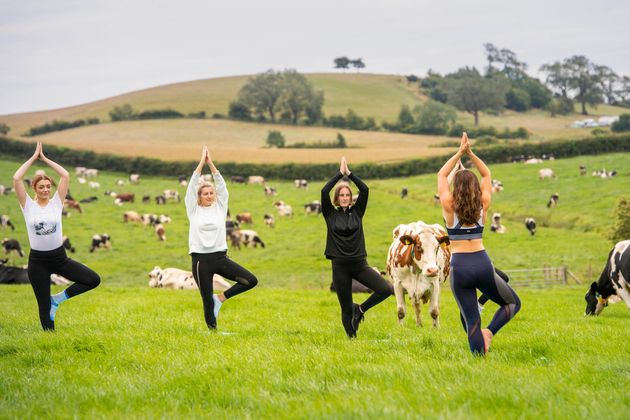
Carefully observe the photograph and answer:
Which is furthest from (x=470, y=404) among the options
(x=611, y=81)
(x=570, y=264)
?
(x=611, y=81)

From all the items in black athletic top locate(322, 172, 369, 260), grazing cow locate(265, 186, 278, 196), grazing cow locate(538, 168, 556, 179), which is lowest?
grazing cow locate(265, 186, 278, 196)

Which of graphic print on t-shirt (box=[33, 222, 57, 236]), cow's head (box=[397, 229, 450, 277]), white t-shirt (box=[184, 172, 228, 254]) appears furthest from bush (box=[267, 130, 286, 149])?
graphic print on t-shirt (box=[33, 222, 57, 236])

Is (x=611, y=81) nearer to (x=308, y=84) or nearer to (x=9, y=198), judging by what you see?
(x=308, y=84)

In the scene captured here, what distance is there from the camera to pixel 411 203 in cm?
5362

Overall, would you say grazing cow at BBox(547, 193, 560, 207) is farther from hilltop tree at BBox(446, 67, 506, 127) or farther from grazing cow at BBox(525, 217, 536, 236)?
hilltop tree at BBox(446, 67, 506, 127)

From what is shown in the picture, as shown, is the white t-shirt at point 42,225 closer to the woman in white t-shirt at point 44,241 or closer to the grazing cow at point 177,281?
the woman in white t-shirt at point 44,241

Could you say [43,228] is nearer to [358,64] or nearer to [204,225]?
[204,225]

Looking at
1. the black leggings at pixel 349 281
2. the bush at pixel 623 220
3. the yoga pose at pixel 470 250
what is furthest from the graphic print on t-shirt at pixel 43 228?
the bush at pixel 623 220

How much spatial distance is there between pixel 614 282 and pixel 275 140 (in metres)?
80.9

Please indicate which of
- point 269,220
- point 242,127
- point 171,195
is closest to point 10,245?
point 269,220

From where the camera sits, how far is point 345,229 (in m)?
10.4

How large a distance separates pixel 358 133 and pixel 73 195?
Answer: 2206 inches

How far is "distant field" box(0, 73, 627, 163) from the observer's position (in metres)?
78.6

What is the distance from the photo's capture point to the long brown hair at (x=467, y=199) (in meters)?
7.94
